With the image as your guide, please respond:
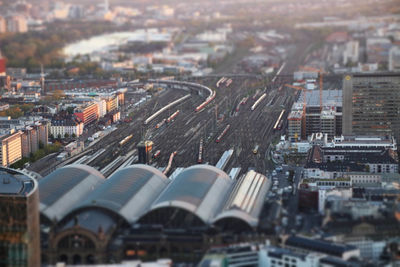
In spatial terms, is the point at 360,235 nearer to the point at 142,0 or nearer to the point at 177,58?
the point at 177,58

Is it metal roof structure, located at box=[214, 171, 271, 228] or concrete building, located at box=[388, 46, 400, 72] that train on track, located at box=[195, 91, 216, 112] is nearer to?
concrete building, located at box=[388, 46, 400, 72]

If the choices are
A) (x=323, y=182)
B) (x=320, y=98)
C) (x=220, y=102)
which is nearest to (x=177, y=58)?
(x=220, y=102)

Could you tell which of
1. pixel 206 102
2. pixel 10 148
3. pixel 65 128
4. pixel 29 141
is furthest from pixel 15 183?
pixel 206 102

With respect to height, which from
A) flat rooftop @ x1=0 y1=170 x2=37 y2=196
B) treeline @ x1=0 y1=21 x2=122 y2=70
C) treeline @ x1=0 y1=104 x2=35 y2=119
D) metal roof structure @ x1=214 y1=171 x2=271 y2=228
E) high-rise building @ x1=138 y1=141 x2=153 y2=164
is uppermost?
flat rooftop @ x1=0 y1=170 x2=37 y2=196

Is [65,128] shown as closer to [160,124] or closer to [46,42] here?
[160,124]

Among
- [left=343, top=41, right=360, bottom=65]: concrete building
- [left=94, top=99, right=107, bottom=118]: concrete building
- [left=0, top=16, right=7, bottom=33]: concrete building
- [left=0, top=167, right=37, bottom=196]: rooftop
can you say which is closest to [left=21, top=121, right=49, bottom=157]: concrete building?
[left=94, top=99, right=107, bottom=118]: concrete building

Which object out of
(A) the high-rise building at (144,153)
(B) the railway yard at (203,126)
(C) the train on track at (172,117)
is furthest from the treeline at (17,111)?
(A) the high-rise building at (144,153)
